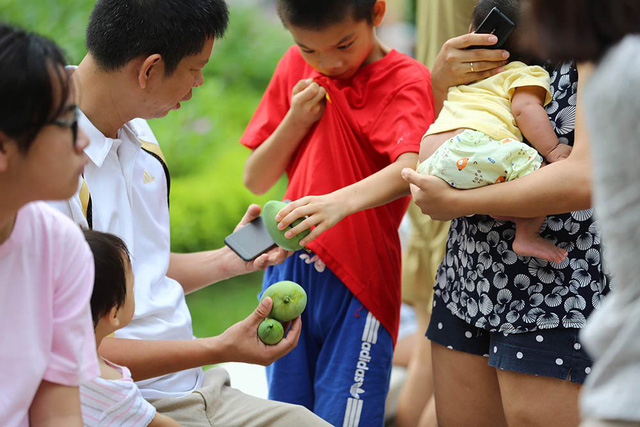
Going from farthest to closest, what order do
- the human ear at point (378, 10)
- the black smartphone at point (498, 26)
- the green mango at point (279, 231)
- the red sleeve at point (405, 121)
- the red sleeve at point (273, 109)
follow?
the red sleeve at point (273, 109), the human ear at point (378, 10), the red sleeve at point (405, 121), the green mango at point (279, 231), the black smartphone at point (498, 26)

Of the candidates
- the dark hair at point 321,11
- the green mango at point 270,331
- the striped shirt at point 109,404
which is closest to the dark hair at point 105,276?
the striped shirt at point 109,404

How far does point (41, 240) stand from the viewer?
1411 mm

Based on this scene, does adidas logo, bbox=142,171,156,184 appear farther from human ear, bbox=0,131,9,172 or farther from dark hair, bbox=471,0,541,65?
dark hair, bbox=471,0,541,65

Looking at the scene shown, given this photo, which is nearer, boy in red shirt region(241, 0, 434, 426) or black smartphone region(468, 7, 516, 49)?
black smartphone region(468, 7, 516, 49)

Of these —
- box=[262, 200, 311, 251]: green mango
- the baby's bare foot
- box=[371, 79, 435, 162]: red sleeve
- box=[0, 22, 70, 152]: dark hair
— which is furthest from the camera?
box=[371, 79, 435, 162]: red sleeve

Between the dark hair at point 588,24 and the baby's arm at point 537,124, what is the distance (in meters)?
0.73

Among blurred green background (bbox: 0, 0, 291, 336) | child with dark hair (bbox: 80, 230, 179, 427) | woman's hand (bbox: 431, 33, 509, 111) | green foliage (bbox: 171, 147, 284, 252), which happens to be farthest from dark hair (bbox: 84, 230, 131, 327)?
green foliage (bbox: 171, 147, 284, 252)

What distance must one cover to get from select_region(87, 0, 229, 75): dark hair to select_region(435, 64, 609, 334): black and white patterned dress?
2.80 feet

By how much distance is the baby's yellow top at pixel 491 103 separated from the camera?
181 centimetres

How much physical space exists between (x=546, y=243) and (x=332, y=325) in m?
0.75

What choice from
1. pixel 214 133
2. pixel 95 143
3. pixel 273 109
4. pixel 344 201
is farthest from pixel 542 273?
pixel 214 133

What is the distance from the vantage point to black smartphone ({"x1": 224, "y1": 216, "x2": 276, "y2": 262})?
83.6 inches

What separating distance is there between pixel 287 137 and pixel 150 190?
1.44 ft

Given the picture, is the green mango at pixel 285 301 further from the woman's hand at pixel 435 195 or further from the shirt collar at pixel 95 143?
the shirt collar at pixel 95 143
